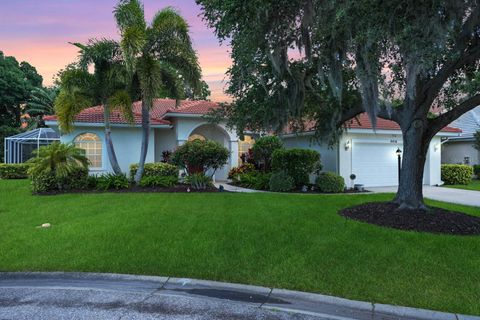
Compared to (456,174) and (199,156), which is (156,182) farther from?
(456,174)

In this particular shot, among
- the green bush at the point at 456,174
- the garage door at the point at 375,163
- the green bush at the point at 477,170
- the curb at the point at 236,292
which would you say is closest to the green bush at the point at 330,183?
the garage door at the point at 375,163

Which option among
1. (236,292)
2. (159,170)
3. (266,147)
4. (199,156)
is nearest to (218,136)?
(266,147)

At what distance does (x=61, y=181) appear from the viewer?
45.7 ft

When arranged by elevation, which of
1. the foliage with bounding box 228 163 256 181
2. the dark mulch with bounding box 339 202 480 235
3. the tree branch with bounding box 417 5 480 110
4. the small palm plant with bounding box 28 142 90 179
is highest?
the tree branch with bounding box 417 5 480 110

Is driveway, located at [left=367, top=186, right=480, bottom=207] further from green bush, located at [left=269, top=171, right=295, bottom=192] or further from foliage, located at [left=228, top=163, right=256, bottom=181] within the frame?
foliage, located at [left=228, top=163, right=256, bottom=181]

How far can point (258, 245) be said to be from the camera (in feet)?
21.9

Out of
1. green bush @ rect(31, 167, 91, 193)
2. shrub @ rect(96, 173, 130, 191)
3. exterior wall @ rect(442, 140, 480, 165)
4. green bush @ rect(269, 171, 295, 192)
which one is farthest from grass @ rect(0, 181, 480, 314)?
exterior wall @ rect(442, 140, 480, 165)

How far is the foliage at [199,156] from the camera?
48.8ft

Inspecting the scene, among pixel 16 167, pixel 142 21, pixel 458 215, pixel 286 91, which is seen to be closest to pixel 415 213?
pixel 458 215

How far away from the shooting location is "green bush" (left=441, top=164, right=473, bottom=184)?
19.6 metres

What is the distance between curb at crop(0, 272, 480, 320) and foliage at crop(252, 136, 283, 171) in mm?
13256

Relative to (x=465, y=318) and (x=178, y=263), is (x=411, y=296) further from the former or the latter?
(x=178, y=263)

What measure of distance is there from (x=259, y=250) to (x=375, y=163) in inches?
517

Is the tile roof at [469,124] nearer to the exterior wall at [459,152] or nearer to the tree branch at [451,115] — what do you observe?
the exterior wall at [459,152]
